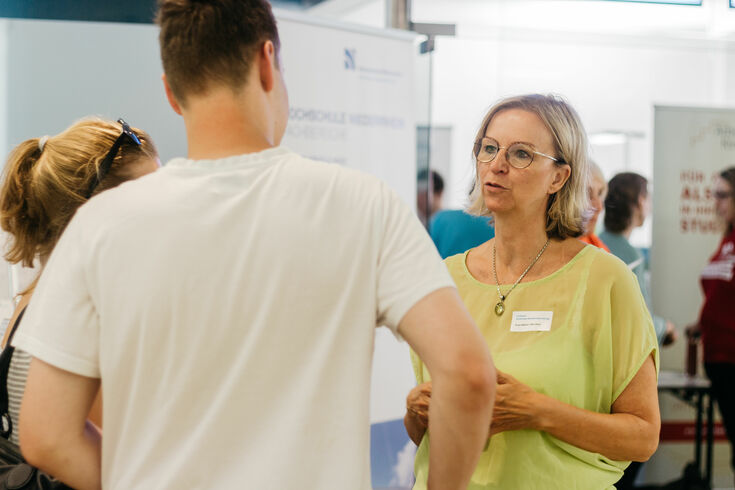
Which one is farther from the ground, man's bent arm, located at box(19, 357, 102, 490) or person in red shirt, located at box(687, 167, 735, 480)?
man's bent arm, located at box(19, 357, 102, 490)

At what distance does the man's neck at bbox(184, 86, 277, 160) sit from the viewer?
3.31ft

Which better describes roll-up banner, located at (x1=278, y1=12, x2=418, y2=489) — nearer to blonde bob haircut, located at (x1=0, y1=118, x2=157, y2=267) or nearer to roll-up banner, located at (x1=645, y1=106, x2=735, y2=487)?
blonde bob haircut, located at (x1=0, y1=118, x2=157, y2=267)

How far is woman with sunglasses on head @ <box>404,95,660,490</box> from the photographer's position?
154 cm

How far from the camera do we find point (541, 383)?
5.12 feet

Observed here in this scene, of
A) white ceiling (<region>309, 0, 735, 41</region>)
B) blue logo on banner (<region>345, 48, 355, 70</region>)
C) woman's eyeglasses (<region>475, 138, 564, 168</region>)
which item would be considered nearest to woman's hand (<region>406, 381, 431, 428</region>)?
woman's eyeglasses (<region>475, 138, 564, 168</region>)

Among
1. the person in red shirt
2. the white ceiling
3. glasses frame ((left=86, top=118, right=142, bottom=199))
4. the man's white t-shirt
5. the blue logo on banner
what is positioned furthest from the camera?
the white ceiling

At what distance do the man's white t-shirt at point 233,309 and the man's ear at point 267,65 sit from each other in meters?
0.11

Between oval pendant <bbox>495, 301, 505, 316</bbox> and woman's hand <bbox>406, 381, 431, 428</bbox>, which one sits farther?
oval pendant <bbox>495, 301, 505, 316</bbox>

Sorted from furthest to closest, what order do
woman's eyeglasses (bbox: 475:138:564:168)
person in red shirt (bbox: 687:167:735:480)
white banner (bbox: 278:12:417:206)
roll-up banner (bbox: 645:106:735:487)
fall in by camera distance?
roll-up banner (bbox: 645:106:735:487)
person in red shirt (bbox: 687:167:735:480)
white banner (bbox: 278:12:417:206)
woman's eyeglasses (bbox: 475:138:564:168)

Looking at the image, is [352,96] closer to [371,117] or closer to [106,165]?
[371,117]

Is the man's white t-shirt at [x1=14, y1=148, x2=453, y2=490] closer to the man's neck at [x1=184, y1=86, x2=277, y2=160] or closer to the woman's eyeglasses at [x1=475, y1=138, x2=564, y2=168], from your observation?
the man's neck at [x1=184, y1=86, x2=277, y2=160]

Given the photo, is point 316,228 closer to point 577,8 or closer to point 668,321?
point 668,321

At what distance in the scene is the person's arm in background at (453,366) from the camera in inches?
37.9

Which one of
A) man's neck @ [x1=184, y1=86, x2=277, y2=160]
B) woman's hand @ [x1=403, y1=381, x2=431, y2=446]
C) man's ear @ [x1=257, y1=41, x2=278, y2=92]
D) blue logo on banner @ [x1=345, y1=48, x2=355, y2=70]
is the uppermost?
blue logo on banner @ [x1=345, y1=48, x2=355, y2=70]
